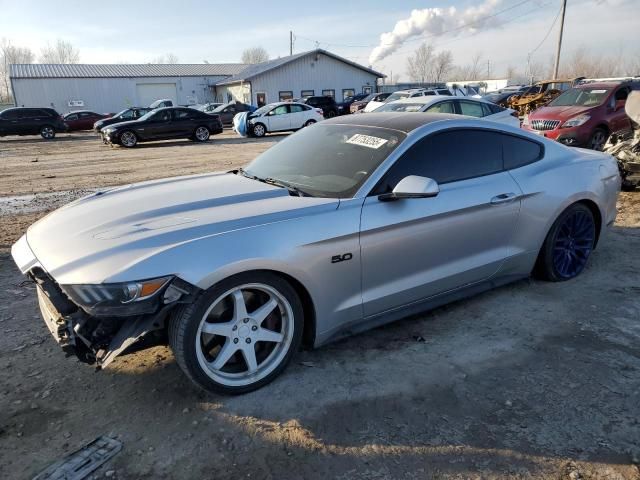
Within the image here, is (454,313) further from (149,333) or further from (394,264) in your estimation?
(149,333)

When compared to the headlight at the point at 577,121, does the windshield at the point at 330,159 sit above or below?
above

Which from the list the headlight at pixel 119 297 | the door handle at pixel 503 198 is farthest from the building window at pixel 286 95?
the headlight at pixel 119 297

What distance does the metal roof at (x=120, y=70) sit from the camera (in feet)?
143

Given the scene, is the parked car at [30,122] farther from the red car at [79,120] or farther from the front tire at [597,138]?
the front tire at [597,138]

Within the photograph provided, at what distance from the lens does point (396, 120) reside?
3.75 m

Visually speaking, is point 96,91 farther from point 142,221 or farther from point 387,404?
point 387,404

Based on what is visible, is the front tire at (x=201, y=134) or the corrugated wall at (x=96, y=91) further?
the corrugated wall at (x=96, y=91)

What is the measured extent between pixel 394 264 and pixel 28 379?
244 centimetres

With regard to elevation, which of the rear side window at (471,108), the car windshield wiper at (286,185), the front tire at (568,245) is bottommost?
the front tire at (568,245)

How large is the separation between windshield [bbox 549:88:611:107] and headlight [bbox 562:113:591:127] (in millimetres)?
716

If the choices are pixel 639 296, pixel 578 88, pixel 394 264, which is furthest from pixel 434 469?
pixel 578 88

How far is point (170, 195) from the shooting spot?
11.2 feet

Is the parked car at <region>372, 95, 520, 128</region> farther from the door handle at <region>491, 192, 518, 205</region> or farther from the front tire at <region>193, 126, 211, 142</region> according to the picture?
the front tire at <region>193, 126, 211, 142</region>

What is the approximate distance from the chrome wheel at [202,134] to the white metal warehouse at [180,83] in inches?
842
